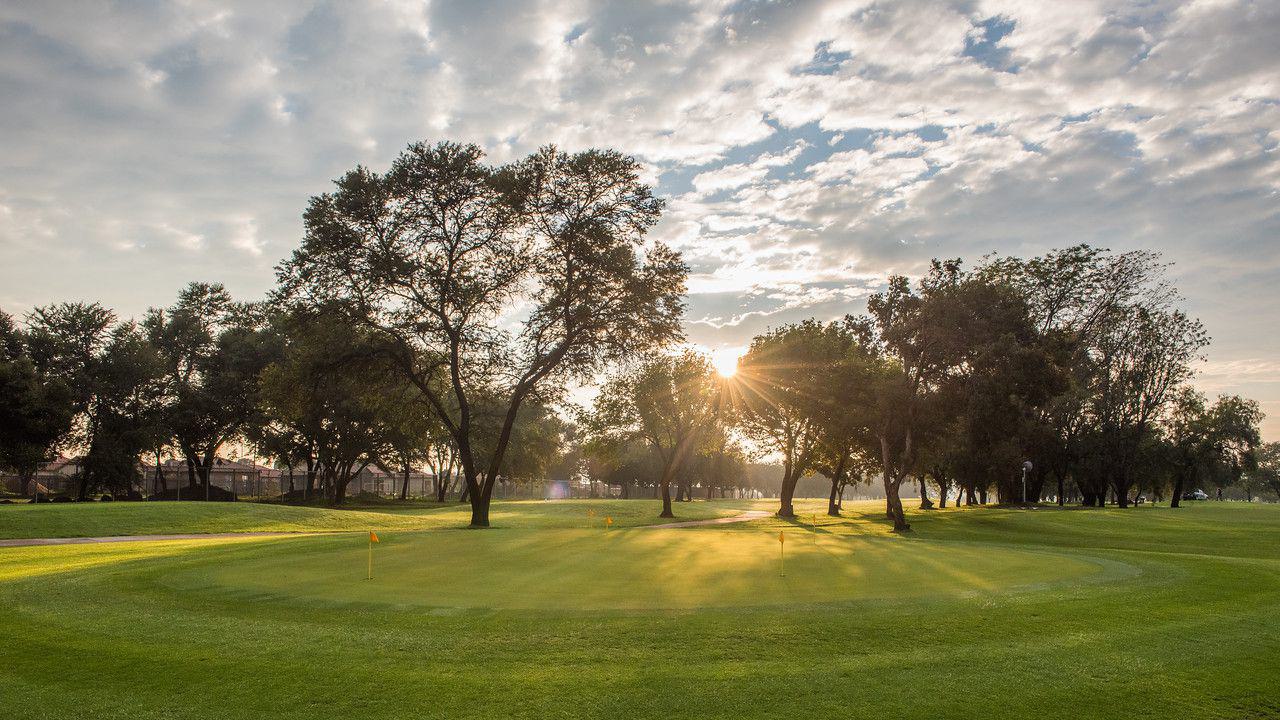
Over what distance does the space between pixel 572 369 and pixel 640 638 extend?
27.9m

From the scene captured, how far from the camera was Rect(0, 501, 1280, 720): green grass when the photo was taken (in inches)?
263

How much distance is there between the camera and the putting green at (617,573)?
426 inches

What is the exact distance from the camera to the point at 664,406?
187ft

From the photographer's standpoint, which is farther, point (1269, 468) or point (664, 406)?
point (1269, 468)

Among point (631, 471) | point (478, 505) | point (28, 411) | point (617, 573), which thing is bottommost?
point (631, 471)

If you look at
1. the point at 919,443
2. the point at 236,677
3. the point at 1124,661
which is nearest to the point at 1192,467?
the point at 919,443

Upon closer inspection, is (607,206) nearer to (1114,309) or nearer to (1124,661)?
(1124,661)

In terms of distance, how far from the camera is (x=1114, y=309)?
57156 millimetres

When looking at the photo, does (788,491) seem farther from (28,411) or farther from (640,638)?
(28,411)

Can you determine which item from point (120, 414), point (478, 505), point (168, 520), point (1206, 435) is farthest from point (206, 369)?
point (1206, 435)

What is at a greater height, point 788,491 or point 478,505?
point 478,505

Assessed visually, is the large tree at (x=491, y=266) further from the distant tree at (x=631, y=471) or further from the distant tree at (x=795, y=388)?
the distant tree at (x=631, y=471)

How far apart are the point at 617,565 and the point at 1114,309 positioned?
58247 millimetres

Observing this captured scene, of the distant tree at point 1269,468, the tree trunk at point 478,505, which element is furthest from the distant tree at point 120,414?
the distant tree at point 1269,468
